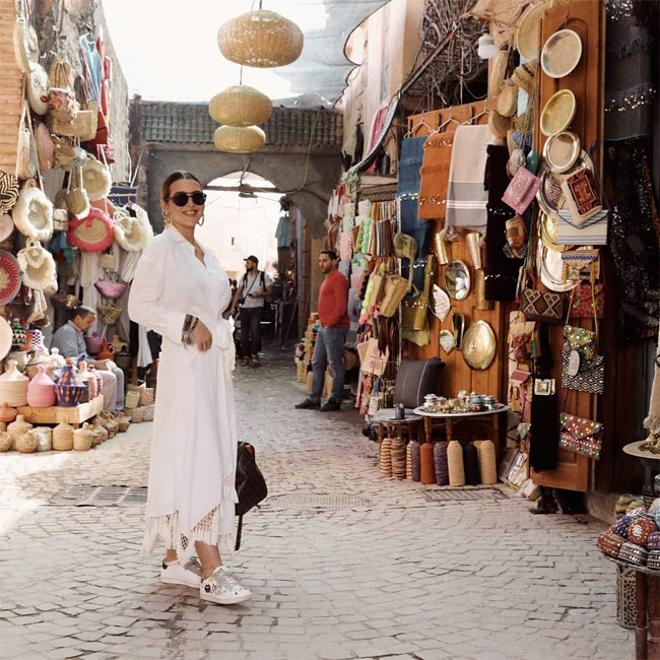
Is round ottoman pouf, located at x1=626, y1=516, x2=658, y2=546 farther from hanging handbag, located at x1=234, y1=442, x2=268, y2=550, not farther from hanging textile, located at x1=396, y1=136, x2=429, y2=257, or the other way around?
hanging textile, located at x1=396, y1=136, x2=429, y2=257

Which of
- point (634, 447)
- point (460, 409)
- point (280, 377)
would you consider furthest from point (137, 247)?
point (634, 447)

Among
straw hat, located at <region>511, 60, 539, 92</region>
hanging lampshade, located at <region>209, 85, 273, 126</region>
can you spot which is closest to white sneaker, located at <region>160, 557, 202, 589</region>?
straw hat, located at <region>511, 60, 539, 92</region>

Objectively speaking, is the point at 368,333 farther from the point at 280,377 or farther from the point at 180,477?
the point at 180,477

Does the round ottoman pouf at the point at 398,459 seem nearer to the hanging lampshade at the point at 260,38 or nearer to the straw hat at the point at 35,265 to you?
the straw hat at the point at 35,265

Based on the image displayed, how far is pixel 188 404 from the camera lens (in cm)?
383

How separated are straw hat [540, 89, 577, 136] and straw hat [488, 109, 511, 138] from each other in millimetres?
1010

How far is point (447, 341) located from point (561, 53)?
2.86 meters

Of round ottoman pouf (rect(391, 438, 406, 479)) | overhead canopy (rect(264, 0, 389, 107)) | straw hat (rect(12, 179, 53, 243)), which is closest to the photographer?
round ottoman pouf (rect(391, 438, 406, 479))

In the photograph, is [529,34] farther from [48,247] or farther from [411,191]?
[48,247]

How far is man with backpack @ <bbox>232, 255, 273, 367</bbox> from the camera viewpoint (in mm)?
14867

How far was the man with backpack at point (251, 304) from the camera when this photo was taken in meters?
14.9

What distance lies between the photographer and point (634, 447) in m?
3.67

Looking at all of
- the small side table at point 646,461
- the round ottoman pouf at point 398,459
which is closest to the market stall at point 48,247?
the round ottoman pouf at point 398,459

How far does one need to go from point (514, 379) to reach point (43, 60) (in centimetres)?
566
